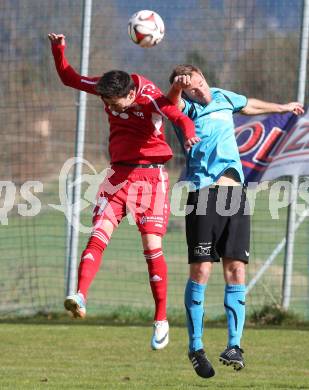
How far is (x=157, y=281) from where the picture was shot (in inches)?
346

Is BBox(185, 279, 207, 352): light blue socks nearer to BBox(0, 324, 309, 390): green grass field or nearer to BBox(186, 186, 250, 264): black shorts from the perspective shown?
BBox(186, 186, 250, 264): black shorts

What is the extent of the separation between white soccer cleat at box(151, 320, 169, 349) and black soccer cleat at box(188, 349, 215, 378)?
46 centimetres

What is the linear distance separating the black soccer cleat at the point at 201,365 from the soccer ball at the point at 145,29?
2404 millimetres

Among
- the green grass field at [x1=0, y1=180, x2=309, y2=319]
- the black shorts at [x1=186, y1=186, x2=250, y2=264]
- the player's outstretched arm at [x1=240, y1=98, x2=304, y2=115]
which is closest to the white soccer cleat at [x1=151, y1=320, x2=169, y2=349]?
the black shorts at [x1=186, y1=186, x2=250, y2=264]

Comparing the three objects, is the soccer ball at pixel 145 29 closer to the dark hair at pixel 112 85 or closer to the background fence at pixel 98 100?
the dark hair at pixel 112 85

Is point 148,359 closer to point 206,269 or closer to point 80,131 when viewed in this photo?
point 206,269

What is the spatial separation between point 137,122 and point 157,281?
1.29m

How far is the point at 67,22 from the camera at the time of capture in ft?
44.7

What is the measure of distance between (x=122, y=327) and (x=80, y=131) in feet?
7.97

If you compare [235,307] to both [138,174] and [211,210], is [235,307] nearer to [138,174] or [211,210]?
[211,210]

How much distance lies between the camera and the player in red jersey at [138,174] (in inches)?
331

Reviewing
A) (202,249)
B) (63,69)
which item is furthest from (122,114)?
(202,249)

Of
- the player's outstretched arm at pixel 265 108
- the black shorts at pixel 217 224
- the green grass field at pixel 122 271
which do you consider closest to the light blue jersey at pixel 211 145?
the black shorts at pixel 217 224

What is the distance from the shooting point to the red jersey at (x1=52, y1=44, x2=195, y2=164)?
8406 millimetres
